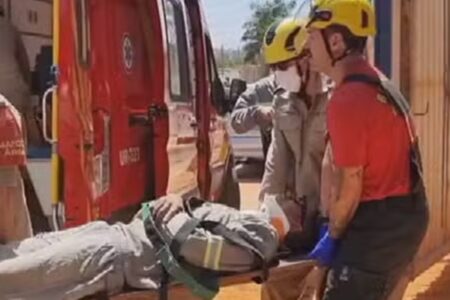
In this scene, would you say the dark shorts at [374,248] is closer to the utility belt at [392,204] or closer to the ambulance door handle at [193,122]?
the utility belt at [392,204]

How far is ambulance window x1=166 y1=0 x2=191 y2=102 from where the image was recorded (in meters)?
6.77

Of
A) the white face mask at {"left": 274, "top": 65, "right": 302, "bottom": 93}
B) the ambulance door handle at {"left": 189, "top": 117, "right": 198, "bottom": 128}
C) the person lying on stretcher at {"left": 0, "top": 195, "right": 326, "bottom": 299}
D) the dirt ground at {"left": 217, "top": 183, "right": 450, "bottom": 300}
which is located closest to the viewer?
the person lying on stretcher at {"left": 0, "top": 195, "right": 326, "bottom": 299}

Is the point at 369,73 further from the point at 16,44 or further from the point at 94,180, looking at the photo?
the point at 16,44

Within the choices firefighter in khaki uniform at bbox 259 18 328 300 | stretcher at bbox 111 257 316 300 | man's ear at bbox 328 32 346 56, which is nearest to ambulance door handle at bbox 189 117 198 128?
firefighter in khaki uniform at bbox 259 18 328 300

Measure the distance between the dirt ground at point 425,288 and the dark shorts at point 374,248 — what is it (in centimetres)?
354

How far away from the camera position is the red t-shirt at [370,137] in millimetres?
3971


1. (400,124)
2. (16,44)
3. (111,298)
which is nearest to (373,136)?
(400,124)

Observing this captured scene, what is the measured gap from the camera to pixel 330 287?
4133 mm

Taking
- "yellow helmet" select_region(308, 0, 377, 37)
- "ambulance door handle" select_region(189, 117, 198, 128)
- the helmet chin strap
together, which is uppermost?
"yellow helmet" select_region(308, 0, 377, 37)

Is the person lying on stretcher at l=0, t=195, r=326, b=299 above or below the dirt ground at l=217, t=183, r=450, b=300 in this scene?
above

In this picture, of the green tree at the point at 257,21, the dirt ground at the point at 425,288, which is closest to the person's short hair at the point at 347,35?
the dirt ground at the point at 425,288

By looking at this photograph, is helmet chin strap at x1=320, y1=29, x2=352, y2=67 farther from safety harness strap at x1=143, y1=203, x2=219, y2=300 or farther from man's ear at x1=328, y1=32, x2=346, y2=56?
safety harness strap at x1=143, y1=203, x2=219, y2=300

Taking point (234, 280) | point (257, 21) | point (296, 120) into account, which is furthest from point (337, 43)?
point (257, 21)

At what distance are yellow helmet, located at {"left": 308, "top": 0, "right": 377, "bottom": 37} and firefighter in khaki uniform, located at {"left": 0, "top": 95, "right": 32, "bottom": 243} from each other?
1.16m
